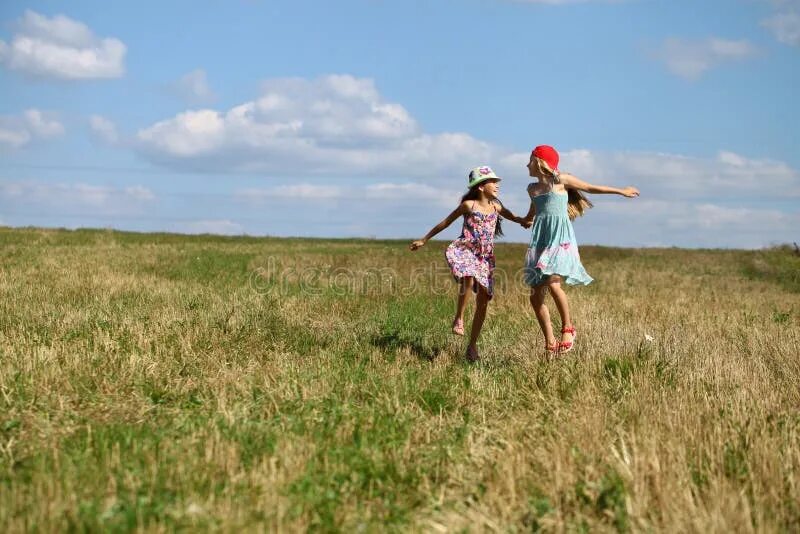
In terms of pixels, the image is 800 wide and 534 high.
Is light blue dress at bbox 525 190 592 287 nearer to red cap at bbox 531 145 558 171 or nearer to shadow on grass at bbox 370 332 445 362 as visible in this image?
red cap at bbox 531 145 558 171

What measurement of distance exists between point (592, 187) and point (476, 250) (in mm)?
Result: 1522

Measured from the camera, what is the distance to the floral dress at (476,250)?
9500 mm

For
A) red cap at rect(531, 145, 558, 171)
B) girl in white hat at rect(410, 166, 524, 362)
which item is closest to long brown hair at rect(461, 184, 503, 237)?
→ girl in white hat at rect(410, 166, 524, 362)

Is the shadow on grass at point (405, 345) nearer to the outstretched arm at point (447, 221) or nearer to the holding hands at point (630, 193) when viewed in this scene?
the outstretched arm at point (447, 221)

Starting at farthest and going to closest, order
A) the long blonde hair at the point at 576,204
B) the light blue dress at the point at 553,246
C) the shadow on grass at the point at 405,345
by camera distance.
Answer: the shadow on grass at the point at 405,345
the long blonde hair at the point at 576,204
the light blue dress at the point at 553,246

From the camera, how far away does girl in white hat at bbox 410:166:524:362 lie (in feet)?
31.1

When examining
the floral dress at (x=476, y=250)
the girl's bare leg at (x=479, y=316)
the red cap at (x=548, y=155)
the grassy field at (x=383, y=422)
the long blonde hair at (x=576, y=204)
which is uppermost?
the red cap at (x=548, y=155)

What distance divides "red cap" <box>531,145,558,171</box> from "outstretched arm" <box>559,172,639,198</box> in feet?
0.47

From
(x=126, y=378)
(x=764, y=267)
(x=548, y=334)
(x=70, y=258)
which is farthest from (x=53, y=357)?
(x=764, y=267)

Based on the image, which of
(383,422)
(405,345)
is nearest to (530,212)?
(405,345)

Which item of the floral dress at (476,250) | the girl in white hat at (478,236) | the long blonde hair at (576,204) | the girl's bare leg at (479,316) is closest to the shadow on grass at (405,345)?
the girl's bare leg at (479,316)

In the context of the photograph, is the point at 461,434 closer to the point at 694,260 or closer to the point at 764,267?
the point at 764,267

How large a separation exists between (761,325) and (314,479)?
9213 millimetres

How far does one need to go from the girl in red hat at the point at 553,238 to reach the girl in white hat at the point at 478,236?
742 millimetres
